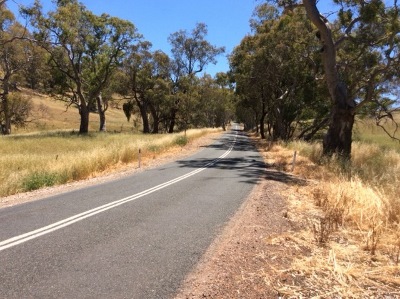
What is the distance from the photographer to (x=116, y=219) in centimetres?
774

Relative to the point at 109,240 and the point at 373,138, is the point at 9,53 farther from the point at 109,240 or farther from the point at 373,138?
the point at 373,138

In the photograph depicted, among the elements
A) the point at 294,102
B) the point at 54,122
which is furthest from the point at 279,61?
the point at 54,122

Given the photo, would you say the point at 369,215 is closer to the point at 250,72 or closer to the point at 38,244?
the point at 38,244

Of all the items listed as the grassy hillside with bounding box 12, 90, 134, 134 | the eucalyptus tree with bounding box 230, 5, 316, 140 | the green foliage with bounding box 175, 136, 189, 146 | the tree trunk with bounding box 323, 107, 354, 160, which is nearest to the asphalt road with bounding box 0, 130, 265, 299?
the tree trunk with bounding box 323, 107, 354, 160

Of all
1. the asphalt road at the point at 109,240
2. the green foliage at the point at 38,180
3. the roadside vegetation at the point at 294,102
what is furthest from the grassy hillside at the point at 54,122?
the asphalt road at the point at 109,240

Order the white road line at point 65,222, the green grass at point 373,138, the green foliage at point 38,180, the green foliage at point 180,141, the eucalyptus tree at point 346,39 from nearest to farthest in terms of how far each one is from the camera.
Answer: the white road line at point 65,222 → the green foliage at point 38,180 → the eucalyptus tree at point 346,39 → the green foliage at point 180,141 → the green grass at point 373,138

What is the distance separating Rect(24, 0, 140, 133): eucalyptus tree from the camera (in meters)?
34.5

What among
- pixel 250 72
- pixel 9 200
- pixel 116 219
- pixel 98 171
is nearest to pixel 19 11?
pixel 250 72

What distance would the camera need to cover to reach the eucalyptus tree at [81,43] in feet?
113

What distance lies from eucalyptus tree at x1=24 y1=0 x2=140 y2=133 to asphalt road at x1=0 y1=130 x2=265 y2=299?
94.3ft

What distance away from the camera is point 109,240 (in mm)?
6297

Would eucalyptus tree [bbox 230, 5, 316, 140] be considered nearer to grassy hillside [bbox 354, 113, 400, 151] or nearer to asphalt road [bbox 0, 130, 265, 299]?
grassy hillside [bbox 354, 113, 400, 151]

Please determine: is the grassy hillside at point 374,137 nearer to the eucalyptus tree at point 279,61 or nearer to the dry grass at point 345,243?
the eucalyptus tree at point 279,61

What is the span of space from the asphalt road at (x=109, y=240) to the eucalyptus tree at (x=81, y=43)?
28.8 meters
